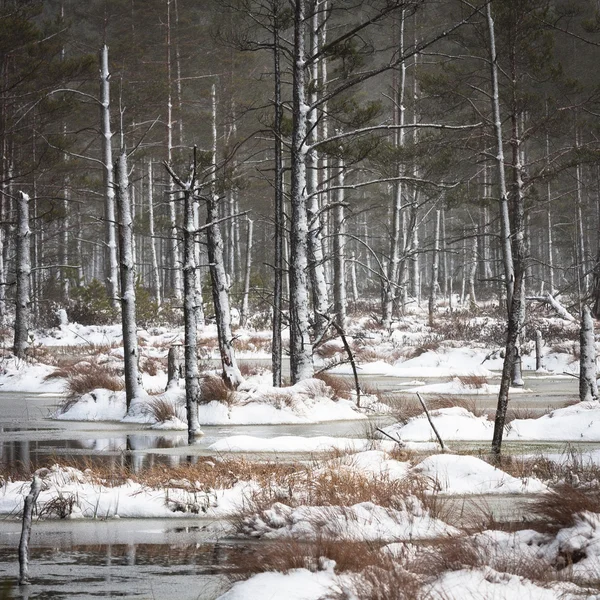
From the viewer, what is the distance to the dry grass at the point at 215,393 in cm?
1644

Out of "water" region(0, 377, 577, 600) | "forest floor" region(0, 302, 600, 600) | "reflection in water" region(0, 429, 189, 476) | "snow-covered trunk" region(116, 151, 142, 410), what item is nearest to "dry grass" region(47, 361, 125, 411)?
"forest floor" region(0, 302, 600, 600)

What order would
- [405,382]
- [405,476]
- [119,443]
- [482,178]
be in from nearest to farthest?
[405,476]
[119,443]
[405,382]
[482,178]

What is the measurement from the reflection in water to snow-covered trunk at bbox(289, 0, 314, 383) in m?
4.00

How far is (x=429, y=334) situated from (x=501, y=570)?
1029 inches

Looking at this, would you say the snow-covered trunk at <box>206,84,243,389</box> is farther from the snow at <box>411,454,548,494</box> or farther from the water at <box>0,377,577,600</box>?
the snow at <box>411,454,548,494</box>

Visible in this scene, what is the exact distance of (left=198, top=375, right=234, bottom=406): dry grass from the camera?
1644 cm

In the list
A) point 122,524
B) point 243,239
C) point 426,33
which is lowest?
point 122,524

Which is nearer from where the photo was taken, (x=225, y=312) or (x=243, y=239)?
(x=225, y=312)

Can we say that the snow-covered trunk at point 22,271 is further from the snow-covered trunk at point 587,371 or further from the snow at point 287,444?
the snow-covered trunk at point 587,371

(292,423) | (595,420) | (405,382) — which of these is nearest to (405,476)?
(595,420)

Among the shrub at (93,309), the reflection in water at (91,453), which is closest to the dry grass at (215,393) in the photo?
the reflection in water at (91,453)

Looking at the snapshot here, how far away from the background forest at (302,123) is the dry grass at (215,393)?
1711 millimetres

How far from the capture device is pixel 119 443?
522 inches

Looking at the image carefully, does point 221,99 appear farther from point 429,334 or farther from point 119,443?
point 119,443
